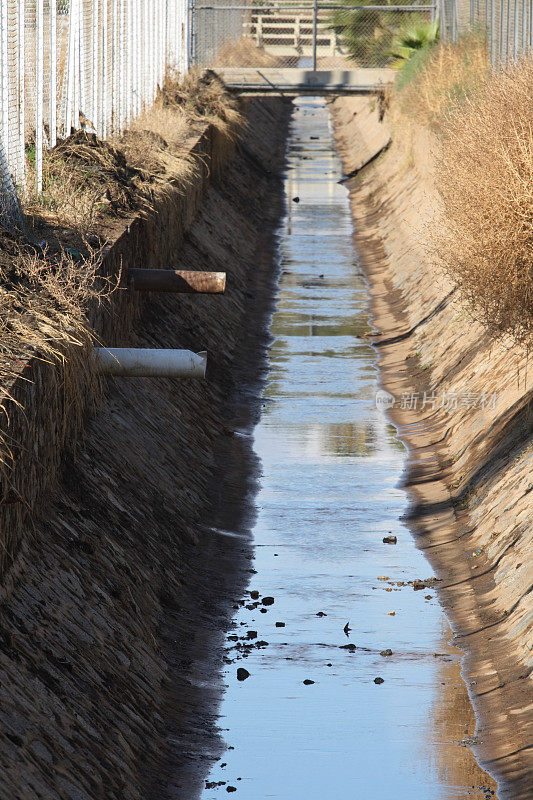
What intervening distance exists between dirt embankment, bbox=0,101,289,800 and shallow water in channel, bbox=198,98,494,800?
501 millimetres

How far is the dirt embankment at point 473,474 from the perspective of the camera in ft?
25.9

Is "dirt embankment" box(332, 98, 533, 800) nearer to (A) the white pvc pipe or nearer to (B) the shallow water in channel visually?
(B) the shallow water in channel

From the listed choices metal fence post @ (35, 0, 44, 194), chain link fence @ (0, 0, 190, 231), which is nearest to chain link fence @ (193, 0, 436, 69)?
chain link fence @ (0, 0, 190, 231)

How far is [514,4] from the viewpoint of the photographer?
20.2 m

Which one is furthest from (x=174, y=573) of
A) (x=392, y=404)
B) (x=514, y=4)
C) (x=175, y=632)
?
(x=514, y=4)

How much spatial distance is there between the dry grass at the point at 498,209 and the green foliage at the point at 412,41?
15.3 metres

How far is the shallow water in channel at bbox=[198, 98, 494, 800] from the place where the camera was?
7.14m

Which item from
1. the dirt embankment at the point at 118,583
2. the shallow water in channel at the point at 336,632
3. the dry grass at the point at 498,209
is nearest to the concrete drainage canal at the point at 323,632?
the shallow water in channel at the point at 336,632

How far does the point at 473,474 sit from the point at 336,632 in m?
2.98

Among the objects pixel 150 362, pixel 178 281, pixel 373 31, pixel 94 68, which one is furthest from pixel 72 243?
pixel 373 31

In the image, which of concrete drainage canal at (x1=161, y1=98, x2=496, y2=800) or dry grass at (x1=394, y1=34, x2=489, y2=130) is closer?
concrete drainage canal at (x1=161, y1=98, x2=496, y2=800)

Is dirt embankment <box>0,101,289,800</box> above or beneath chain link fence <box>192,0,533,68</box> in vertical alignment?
beneath

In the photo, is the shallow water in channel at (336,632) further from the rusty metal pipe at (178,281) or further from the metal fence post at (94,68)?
the metal fence post at (94,68)

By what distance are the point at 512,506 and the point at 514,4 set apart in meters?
12.3
